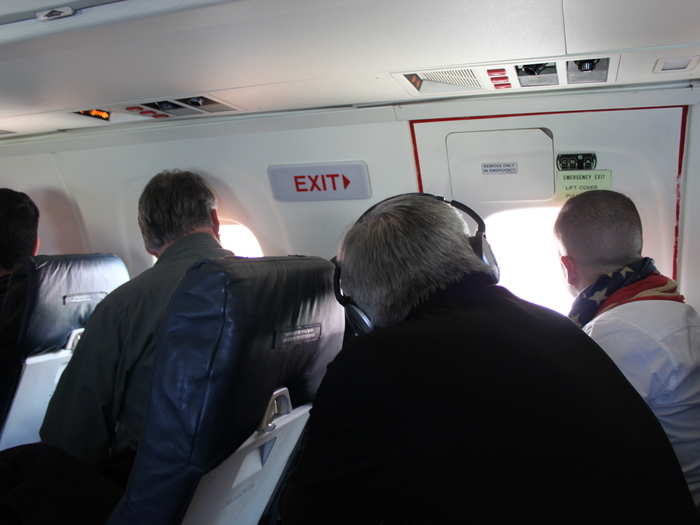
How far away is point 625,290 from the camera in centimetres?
198

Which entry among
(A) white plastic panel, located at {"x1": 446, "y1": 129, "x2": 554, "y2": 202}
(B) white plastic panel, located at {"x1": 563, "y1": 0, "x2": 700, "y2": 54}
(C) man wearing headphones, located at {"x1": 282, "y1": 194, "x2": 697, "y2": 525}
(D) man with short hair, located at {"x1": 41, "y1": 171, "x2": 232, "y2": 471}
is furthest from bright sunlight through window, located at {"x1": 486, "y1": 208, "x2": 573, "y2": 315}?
(D) man with short hair, located at {"x1": 41, "y1": 171, "x2": 232, "y2": 471}

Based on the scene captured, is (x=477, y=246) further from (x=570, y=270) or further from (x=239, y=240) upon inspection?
(x=239, y=240)

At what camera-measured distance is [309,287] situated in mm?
1659

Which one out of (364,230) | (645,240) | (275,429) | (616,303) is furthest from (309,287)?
(645,240)

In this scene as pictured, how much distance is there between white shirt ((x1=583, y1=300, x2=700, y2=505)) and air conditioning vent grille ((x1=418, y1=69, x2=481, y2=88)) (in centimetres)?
92

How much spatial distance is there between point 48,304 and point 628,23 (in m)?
2.39

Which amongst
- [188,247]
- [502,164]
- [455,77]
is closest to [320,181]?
[188,247]

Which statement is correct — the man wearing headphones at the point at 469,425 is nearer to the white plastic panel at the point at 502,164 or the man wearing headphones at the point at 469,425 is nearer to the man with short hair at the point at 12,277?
the white plastic panel at the point at 502,164

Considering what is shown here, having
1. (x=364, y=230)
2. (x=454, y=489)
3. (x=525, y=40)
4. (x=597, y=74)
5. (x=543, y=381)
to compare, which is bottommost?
(x=454, y=489)

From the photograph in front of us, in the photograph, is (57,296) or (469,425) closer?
(469,425)

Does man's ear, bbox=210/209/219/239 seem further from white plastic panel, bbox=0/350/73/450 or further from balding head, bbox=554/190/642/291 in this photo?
balding head, bbox=554/190/642/291

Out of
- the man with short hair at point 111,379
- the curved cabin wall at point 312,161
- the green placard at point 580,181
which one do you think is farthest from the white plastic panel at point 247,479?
the green placard at point 580,181

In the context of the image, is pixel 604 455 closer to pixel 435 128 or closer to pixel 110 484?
pixel 110 484

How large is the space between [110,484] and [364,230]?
39.3 inches
